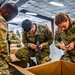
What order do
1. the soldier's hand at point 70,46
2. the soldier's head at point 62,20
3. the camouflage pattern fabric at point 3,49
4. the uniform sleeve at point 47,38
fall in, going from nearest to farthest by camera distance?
the camouflage pattern fabric at point 3,49 < the soldier's head at point 62,20 < the soldier's hand at point 70,46 < the uniform sleeve at point 47,38

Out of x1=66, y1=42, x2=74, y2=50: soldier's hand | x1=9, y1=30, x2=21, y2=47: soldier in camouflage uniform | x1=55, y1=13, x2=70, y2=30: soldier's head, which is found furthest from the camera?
x1=9, y1=30, x2=21, y2=47: soldier in camouflage uniform

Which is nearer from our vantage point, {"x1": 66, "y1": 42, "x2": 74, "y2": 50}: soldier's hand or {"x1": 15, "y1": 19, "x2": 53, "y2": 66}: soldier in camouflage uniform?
{"x1": 66, "y1": 42, "x2": 74, "y2": 50}: soldier's hand

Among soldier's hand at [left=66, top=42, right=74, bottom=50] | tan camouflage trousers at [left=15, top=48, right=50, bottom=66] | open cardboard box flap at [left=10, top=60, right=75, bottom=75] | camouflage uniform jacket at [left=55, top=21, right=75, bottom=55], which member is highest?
camouflage uniform jacket at [left=55, top=21, right=75, bottom=55]

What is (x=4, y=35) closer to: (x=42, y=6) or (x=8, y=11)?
(x=8, y=11)

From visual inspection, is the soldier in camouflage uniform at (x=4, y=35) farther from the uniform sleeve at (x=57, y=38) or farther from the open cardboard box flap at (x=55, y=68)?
the uniform sleeve at (x=57, y=38)

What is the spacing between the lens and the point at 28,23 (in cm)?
207

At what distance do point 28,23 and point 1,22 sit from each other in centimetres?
81

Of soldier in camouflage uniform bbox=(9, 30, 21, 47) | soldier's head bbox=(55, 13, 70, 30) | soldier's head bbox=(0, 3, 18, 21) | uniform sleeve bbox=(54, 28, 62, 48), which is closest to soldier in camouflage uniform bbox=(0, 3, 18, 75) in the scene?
soldier's head bbox=(0, 3, 18, 21)

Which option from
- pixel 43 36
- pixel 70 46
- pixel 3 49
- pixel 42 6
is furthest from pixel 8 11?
pixel 42 6

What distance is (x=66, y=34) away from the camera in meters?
2.21

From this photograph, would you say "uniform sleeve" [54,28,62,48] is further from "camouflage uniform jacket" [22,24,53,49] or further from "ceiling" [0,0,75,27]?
"ceiling" [0,0,75,27]

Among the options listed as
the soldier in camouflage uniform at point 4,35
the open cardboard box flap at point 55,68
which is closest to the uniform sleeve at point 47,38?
the open cardboard box flap at point 55,68

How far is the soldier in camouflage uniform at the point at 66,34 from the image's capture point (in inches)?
76.0

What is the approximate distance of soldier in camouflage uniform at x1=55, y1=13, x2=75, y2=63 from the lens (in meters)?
1.93
